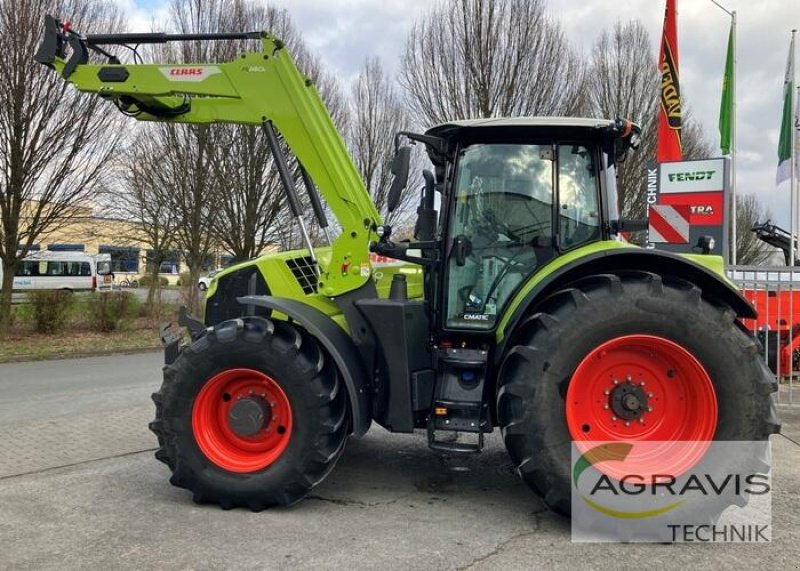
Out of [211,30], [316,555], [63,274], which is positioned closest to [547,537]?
[316,555]

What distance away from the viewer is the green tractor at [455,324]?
3811mm

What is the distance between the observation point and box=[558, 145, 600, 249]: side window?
4.43 meters

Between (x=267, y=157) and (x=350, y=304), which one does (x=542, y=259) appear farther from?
(x=267, y=157)

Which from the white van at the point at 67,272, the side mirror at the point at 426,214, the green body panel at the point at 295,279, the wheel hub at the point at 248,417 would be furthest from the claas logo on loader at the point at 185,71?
A: the white van at the point at 67,272

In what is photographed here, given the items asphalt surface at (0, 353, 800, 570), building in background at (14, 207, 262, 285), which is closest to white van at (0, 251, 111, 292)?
building in background at (14, 207, 262, 285)

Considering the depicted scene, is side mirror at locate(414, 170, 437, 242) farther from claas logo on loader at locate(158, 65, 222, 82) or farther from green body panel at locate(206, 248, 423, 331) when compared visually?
claas logo on loader at locate(158, 65, 222, 82)

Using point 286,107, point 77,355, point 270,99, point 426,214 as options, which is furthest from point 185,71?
point 77,355

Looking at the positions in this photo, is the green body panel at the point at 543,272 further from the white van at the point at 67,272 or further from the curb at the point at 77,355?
the white van at the point at 67,272

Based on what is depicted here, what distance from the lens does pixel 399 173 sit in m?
4.16

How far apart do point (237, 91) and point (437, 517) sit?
3.29m

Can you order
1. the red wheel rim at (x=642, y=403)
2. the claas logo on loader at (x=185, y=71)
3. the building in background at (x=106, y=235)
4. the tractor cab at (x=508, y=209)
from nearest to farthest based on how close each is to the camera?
the red wheel rim at (x=642, y=403) → the tractor cab at (x=508, y=209) → the claas logo on loader at (x=185, y=71) → the building in background at (x=106, y=235)

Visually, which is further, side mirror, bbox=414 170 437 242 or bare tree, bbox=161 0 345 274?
bare tree, bbox=161 0 345 274

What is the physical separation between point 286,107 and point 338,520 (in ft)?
9.43

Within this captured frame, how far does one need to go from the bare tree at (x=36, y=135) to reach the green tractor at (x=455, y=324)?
979 cm
